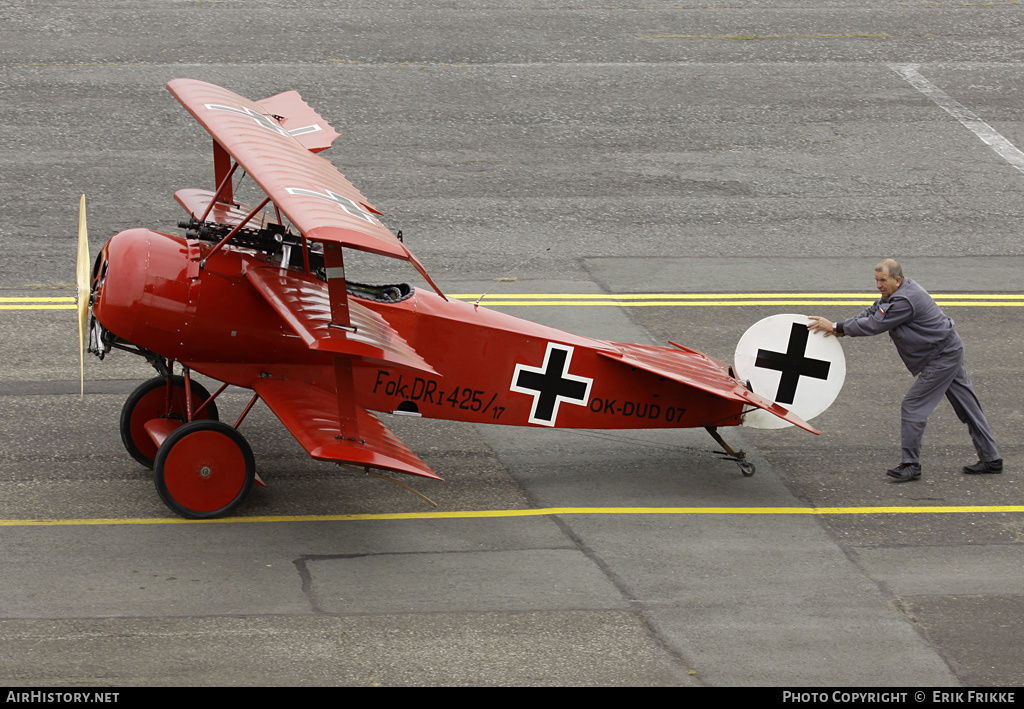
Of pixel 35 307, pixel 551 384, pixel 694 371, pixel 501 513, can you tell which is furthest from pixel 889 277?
pixel 35 307

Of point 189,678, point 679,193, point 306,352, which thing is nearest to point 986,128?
point 679,193

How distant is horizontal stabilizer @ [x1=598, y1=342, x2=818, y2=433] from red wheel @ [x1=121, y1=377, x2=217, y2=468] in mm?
3242

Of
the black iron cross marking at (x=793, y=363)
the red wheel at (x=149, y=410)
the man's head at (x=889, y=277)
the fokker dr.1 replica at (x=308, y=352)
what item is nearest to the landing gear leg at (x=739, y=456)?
the fokker dr.1 replica at (x=308, y=352)

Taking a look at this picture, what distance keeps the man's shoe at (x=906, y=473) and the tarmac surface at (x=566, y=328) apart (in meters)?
0.11

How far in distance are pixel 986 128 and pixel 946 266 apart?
5.03m

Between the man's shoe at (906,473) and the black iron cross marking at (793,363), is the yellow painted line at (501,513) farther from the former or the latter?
the black iron cross marking at (793,363)

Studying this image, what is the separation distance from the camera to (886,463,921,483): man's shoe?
9383mm

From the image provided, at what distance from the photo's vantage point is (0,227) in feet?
44.9

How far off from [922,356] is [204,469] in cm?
578

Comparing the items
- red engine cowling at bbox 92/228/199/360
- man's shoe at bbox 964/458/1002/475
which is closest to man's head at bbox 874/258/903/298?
man's shoe at bbox 964/458/1002/475

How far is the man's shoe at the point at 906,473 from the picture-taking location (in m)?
9.38

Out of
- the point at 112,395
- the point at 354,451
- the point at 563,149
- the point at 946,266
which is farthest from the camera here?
the point at 563,149

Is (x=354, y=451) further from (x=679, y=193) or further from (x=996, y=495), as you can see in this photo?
(x=679, y=193)

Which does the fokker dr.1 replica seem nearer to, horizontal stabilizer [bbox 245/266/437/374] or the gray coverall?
horizontal stabilizer [bbox 245/266/437/374]
